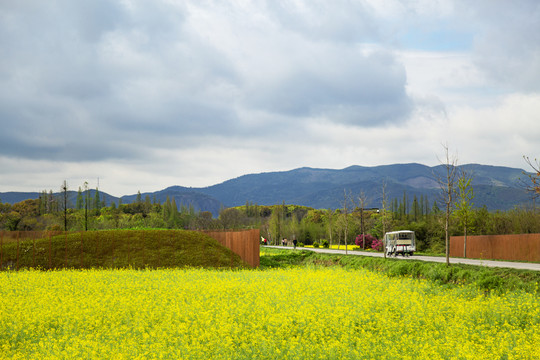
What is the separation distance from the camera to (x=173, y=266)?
1293 inches

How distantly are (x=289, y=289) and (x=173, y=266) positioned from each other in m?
17.5

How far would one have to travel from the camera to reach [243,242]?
118 feet

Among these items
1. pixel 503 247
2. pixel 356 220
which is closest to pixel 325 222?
pixel 356 220

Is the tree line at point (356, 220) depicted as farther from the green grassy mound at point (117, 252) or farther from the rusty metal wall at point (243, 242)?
the green grassy mound at point (117, 252)

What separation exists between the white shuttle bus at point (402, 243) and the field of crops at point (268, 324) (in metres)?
22.4

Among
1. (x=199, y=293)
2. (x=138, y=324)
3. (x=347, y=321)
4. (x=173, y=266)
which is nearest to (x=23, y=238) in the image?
(x=173, y=266)

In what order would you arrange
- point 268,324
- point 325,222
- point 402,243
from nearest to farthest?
point 268,324, point 402,243, point 325,222

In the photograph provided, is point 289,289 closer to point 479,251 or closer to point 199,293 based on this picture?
point 199,293

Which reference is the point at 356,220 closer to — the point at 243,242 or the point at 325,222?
the point at 325,222

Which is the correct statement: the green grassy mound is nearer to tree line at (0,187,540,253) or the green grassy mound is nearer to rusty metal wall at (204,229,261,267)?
rusty metal wall at (204,229,261,267)

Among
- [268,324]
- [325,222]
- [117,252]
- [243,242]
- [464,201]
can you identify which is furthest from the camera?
[325,222]

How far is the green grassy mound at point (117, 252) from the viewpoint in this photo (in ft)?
106

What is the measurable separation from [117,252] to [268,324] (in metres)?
24.8

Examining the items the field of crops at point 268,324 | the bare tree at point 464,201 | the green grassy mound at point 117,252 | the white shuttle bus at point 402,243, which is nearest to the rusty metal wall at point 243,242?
the green grassy mound at point 117,252
